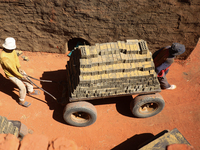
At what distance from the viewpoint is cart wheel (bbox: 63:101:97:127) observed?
5.14 meters

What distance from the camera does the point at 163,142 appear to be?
15.3 ft

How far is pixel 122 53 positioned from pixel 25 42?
455cm

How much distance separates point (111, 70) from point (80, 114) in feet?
5.68

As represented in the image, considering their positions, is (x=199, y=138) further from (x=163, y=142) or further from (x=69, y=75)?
(x=69, y=75)

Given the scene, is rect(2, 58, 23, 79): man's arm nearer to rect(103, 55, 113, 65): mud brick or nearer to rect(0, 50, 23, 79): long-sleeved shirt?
rect(0, 50, 23, 79): long-sleeved shirt

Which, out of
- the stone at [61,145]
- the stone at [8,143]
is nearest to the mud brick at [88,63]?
the stone at [61,145]

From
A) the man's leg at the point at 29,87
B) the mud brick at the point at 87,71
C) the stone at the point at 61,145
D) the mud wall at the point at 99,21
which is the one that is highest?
the mud wall at the point at 99,21

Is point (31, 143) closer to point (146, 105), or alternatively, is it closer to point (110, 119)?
point (110, 119)

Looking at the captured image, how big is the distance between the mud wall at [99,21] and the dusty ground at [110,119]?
1.64 meters

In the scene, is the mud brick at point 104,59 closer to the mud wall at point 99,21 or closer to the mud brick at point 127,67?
the mud brick at point 127,67

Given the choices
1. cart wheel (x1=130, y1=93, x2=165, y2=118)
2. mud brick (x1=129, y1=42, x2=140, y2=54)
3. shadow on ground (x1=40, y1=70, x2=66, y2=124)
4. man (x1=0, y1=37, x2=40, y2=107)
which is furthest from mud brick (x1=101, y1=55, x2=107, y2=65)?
man (x1=0, y1=37, x2=40, y2=107)

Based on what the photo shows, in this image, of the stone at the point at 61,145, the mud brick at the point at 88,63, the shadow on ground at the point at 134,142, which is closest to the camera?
the stone at the point at 61,145

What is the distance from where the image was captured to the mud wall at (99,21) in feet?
20.6

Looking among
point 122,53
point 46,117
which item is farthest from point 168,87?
point 46,117
